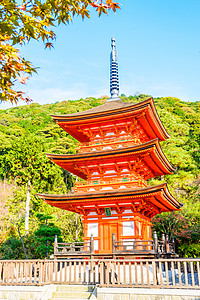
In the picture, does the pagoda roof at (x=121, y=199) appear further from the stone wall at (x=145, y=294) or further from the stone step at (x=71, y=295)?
the stone wall at (x=145, y=294)

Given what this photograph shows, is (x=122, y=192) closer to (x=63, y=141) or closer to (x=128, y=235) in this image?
(x=128, y=235)

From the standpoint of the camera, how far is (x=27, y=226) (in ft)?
99.1

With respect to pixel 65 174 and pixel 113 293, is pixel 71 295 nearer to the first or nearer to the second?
pixel 113 293

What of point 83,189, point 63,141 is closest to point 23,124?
point 63,141

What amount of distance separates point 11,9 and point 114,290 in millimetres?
8421

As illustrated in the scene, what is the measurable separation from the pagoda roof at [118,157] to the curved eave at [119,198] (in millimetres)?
2023

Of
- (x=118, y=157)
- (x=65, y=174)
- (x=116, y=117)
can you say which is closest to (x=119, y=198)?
(x=118, y=157)

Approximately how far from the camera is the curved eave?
14.7 m

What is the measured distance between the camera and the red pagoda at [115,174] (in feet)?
51.4

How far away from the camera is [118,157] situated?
16312 mm

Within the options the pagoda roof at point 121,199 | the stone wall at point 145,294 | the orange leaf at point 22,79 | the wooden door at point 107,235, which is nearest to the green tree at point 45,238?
the pagoda roof at point 121,199

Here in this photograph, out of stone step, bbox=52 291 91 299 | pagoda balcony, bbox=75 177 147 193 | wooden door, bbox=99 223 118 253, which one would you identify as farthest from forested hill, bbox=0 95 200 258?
stone step, bbox=52 291 91 299

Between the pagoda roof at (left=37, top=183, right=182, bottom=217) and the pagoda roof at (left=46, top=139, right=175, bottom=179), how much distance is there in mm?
1994

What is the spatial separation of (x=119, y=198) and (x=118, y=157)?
2.38 meters
